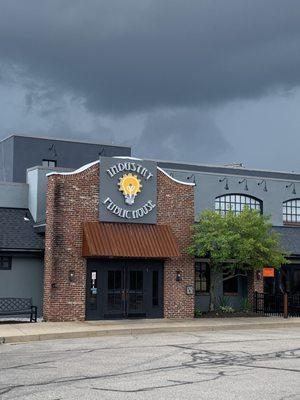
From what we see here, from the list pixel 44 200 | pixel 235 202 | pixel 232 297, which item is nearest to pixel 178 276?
pixel 232 297

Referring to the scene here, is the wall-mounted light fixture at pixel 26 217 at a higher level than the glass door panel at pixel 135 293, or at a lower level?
higher

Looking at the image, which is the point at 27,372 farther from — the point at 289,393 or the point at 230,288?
the point at 230,288

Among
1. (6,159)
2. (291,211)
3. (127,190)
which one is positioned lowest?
(127,190)

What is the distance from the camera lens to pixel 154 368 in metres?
13.0

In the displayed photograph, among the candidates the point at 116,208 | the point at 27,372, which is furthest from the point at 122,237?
the point at 27,372

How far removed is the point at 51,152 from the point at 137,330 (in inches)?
764

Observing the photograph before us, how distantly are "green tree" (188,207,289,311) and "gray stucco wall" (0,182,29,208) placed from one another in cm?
744

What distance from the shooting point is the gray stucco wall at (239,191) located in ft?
103

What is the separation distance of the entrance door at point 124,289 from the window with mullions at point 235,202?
7586 millimetres

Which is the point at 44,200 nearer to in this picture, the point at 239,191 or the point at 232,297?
the point at 232,297

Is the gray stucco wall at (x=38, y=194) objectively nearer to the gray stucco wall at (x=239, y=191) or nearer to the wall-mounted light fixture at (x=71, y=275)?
the wall-mounted light fixture at (x=71, y=275)

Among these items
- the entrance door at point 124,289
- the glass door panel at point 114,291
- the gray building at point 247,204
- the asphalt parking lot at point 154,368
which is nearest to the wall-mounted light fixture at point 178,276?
the entrance door at point 124,289

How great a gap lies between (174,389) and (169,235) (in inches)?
570

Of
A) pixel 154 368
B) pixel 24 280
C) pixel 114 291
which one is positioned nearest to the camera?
pixel 154 368
